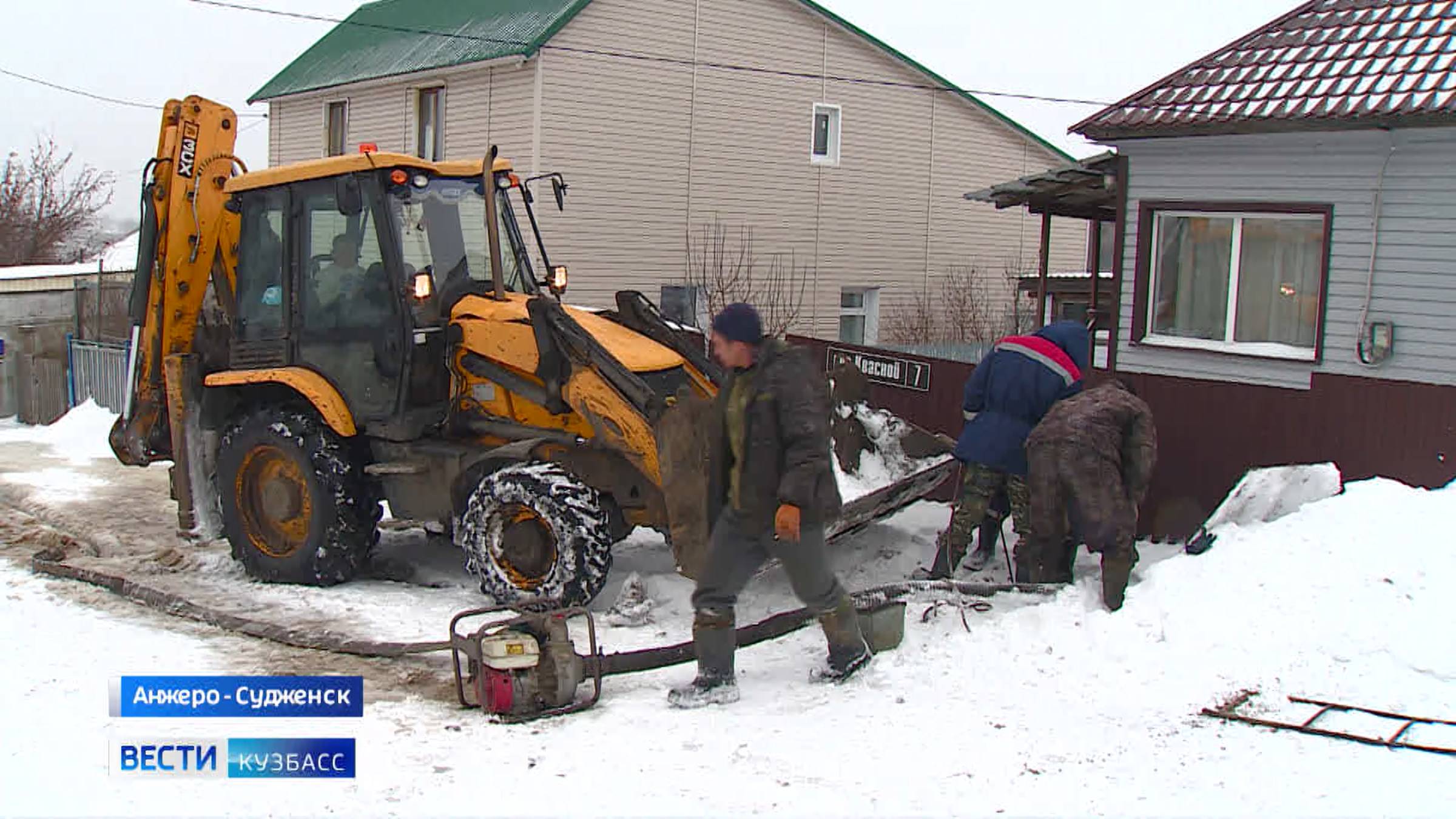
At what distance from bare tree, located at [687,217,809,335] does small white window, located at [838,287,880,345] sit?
1829mm

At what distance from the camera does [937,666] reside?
5.73m

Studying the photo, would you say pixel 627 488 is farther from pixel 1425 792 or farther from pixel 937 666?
pixel 1425 792

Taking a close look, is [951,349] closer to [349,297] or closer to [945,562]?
[945,562]

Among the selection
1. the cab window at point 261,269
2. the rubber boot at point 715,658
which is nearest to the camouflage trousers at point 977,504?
the rubber boot at point 715,658

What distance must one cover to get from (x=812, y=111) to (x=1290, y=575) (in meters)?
18.0

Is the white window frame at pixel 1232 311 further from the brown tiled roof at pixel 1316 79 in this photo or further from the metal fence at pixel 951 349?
the metal fence at pixel 951 349

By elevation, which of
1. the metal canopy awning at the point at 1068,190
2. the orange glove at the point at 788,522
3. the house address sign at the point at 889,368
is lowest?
the orange glove at the point at 788,522

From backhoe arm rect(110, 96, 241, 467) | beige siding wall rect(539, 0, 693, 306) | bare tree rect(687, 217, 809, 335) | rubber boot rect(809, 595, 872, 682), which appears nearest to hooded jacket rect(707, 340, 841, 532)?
rubber boot rect(809, 595, 872, 682)

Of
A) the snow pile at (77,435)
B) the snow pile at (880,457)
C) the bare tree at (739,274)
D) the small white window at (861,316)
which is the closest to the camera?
the snow pile at (880,457)

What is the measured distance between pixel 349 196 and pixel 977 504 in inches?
170

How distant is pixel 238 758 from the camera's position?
4.87 metres

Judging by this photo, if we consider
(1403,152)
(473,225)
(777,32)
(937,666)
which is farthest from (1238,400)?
(777,32)

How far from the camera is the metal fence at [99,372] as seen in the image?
688 inches

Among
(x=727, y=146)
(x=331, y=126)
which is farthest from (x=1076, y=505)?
(x=331, y=126)
